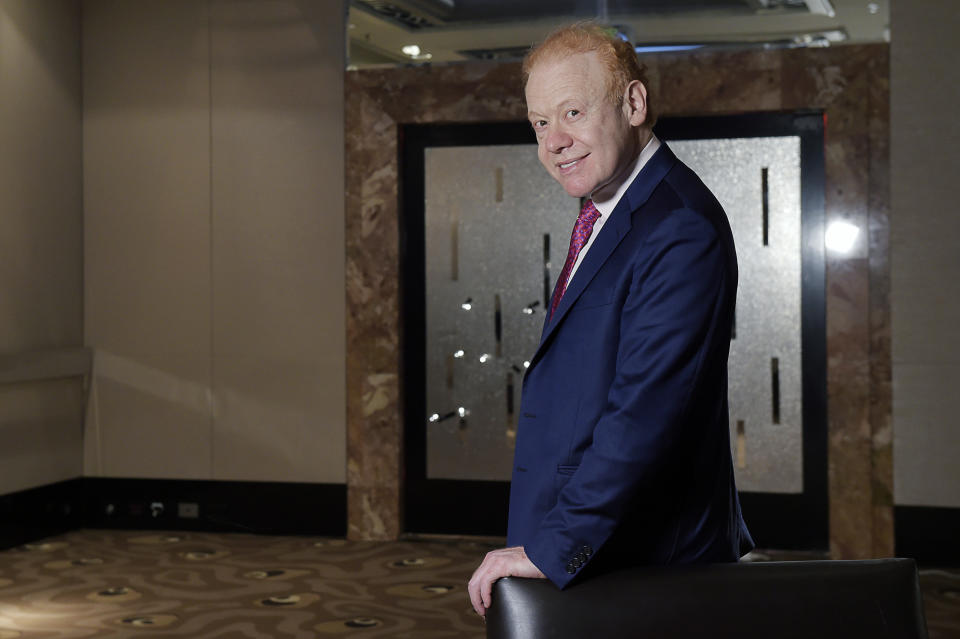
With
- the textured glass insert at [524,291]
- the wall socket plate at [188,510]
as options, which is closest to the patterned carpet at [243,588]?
the wall socket plate at [188,510]

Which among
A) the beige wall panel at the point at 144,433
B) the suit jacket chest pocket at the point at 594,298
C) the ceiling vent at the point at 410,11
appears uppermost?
the ceiling vent at the point at 410,11

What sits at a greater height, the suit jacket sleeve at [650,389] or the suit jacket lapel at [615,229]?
the suit jacket lapel at [615,229]

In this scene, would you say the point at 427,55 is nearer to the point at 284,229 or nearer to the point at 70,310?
the point at 284,229

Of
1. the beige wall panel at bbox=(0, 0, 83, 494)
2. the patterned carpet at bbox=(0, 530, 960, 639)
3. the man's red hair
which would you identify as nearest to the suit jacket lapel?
the man's red hair

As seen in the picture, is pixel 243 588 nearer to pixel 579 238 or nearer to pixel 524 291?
pixel 524 291

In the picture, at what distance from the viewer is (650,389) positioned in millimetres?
1468

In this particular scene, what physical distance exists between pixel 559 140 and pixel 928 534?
4402 mm

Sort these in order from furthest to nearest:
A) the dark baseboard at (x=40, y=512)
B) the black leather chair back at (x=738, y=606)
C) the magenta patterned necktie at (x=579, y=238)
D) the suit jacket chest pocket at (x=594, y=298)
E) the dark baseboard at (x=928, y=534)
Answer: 1. the dark baseboard at (x=40, y=512)
2. the dark baseboard at (x=928, y=534)
3. the magenta patterned necktie at (x=579, y=238)
4. the suit jacket chest pocket at (x=594, y=298)
5. the black leather chair back at (x=738, y=606)

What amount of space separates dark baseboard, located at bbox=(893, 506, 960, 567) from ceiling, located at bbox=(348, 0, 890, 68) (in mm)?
2341

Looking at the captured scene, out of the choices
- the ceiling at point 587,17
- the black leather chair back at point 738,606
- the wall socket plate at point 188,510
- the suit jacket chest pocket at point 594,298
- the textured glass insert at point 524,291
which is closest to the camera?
the black leather chair back at point 738,606

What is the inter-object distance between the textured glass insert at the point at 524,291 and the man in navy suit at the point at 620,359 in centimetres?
388

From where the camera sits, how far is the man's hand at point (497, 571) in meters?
1.45

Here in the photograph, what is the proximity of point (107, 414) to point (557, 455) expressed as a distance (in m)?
5.15

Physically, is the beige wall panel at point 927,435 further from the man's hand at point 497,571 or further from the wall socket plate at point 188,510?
the man's hand at point 497,571
